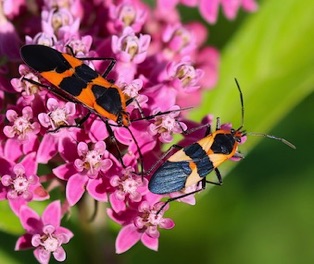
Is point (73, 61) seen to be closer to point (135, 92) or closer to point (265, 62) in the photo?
point (135, 92)

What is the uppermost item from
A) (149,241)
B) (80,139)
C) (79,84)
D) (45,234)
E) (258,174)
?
(79,84)

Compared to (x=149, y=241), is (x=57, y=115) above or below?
above

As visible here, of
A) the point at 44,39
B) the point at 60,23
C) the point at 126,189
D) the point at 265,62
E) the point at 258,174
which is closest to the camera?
the point at 126,189

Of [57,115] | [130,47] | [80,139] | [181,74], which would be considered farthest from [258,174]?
[57,115]

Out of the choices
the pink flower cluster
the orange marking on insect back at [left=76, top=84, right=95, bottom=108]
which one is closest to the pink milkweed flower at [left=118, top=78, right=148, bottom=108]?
the pink flower cluster

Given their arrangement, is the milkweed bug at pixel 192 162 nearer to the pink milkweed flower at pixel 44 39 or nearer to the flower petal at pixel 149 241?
the flower petal at pixel 149 241

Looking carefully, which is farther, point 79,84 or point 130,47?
point 130,47

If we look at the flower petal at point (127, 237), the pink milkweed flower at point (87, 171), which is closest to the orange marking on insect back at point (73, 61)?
the pink milkweed flower at point (87, 171)

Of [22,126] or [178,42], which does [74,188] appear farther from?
[178,42]

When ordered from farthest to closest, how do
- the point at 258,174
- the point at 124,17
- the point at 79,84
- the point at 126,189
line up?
the point at 258,174, the point at 124,17, the point at 79,84, the point at 126,189
